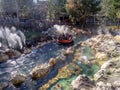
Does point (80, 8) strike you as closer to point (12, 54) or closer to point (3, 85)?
point (12, 54)

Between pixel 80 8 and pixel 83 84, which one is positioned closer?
pixel 83 84

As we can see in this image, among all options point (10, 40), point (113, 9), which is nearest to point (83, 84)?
point (10, 40)

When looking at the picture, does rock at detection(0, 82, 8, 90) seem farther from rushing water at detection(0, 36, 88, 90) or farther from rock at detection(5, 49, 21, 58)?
rock at detection(5, 49, 21, 58)

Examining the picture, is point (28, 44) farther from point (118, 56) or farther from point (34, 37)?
point (118, 56)

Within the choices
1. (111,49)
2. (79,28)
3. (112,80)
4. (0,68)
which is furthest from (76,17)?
(112,80)

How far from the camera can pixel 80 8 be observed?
51156 mm

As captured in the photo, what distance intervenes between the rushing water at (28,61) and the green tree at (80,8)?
14583mm

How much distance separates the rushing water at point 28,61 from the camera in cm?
2545

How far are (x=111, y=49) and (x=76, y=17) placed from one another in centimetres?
2086

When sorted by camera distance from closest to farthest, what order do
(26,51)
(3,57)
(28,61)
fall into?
(28,61), (3,57), (26,51)

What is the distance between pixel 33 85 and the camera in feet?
71.2

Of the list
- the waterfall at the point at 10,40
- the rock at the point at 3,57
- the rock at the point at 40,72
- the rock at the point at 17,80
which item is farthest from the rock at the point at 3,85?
the waterfall at the point at 10,40

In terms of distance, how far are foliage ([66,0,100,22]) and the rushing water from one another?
47.8 ft

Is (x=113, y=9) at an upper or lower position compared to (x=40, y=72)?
upper
